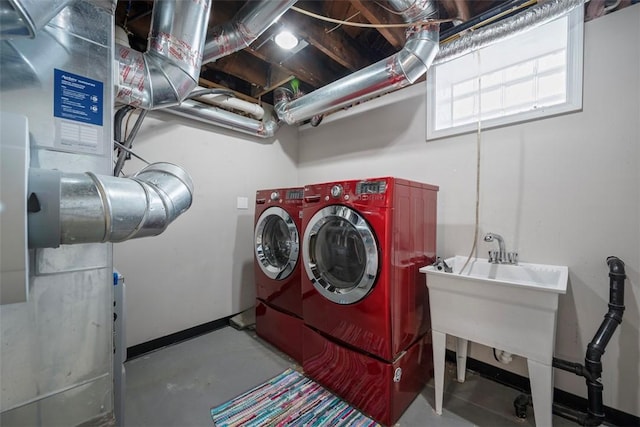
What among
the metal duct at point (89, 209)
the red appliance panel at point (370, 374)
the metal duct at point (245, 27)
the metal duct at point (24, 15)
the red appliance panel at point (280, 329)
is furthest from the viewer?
the red appliance panel at point (280, 329)

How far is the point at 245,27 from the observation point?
142cm

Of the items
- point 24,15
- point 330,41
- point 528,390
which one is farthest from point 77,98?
point 528,390

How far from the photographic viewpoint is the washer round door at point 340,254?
1.43 m

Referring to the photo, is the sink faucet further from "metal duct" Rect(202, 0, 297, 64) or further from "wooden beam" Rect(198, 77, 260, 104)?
"wooden beam" Rect(198, 77, 260, 104)

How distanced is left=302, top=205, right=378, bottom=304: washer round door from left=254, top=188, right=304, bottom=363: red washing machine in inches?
11.7

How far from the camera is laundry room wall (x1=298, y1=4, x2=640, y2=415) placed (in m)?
1.36

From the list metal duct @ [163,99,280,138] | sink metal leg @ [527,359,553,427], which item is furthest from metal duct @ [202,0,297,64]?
sink metal leg @ [527,359,553,427]

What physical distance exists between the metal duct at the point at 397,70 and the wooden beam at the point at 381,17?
7.5 inches

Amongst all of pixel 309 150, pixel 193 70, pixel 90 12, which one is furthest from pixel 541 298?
pixel 309 150

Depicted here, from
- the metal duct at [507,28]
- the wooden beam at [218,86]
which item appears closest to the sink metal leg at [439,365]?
the metal duct at [507,28]

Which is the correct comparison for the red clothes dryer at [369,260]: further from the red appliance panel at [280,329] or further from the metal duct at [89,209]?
the metal duct at [89,209]

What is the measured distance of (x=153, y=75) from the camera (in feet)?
4.41

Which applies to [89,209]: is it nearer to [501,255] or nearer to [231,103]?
[231,103]

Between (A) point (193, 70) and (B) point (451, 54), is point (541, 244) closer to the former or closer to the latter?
(B) point (451, 54)
